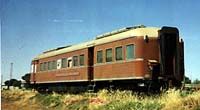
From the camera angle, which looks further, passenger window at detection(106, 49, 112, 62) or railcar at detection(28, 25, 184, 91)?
passenger window at detection(106, 49, 112, 62)

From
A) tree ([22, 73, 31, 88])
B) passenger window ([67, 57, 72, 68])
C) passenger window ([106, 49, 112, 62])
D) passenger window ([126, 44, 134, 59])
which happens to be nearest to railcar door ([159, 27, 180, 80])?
passenger window ([126, 44, 134, 59])

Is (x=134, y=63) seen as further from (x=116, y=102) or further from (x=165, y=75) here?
(x=116, y=102)

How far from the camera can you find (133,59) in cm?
1176

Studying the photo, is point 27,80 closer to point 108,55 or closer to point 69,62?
point 69,62

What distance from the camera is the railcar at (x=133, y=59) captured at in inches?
460

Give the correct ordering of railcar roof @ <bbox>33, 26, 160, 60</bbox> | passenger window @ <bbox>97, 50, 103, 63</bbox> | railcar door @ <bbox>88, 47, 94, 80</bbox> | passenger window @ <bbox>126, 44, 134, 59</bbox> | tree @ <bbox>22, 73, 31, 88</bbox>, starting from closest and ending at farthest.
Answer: passenger window @ <bbox>126, 44, 134, 59</bbox>, railcar roof @ <bbox>33, 26, 160, 60</bbox>, passenger window @ <bbox>97, 50, 103, 63</bbox>, railcar door @ <bbox>88, 47, 94, 80</bbox>, tree @ <bbox>22, 73, 31, 88</bbox>

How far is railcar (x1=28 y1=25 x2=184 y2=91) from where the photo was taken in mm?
11672

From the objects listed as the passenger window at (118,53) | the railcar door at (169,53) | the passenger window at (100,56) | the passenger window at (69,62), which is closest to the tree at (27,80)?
the passenger window at (69,62)

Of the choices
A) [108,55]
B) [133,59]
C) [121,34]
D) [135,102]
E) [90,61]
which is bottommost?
[135,102]

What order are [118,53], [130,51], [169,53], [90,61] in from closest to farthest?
[130,51]
[169,53]
[118,53]
[90,61]

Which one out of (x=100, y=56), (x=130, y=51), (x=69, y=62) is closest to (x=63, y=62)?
(x=69, y=62)

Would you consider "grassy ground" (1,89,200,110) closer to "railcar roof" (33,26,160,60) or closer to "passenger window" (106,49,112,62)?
"passenger window" (106,49,112,62)

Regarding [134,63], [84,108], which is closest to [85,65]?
[134,63]

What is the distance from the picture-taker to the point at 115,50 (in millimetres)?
12680
